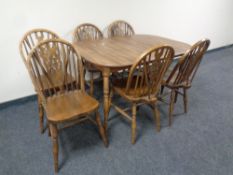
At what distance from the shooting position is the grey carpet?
1.59 m

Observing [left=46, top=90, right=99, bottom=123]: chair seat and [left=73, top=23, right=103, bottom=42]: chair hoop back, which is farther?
[left=73, top=23, right=103, bottom=42]: chair hoop back

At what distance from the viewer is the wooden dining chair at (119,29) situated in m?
2.66

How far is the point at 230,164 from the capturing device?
1.62m

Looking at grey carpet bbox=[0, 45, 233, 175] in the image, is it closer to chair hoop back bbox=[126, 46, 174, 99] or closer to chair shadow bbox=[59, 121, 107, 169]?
chair shadow bbox=[59, 121, 107, 169]

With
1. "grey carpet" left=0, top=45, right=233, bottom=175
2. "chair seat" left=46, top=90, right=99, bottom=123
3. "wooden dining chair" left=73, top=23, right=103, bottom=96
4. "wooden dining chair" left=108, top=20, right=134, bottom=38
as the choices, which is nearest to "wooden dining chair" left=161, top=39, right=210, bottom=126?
"grey carpet" left=0, top=45, right=233, bottom=175

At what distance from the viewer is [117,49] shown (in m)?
1.99

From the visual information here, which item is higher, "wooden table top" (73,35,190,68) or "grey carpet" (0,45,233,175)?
"wooden table top" (73,35,190,68)

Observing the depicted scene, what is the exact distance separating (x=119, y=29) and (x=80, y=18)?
1.81 feet

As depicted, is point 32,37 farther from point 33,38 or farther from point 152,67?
point 152,67

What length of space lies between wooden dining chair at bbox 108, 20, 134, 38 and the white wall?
4.3 inches

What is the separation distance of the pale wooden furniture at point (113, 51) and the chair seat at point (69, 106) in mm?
197

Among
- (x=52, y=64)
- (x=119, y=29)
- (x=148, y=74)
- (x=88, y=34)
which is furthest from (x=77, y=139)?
(x=119, y=29)

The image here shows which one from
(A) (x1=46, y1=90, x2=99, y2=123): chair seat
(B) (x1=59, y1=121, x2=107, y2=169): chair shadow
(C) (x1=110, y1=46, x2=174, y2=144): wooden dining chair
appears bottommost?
(B) (x1=59, y1=121, x2=107, y2=169): chair shadow

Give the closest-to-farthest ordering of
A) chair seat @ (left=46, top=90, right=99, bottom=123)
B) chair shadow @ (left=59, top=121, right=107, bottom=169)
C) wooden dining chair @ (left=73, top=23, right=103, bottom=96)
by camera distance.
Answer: chair seat @ (left=46, top=90, right=99, bottom=123) < chair shadow @ (left=59, top=121, right=107, bottom=169) < wooden dining chair @ (left=73, top=23, right=103, bottom=96)
